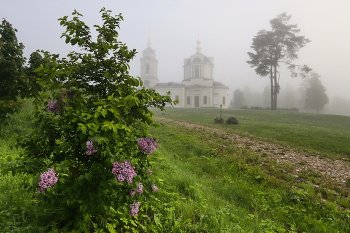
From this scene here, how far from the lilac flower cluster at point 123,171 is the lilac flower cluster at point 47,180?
680 millimetres

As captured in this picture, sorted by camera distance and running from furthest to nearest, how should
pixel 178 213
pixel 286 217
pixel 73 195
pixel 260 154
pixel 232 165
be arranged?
pixel 260 154, pixel 232 165, pixel 286 217, pixel 178 213, pixel 73 195

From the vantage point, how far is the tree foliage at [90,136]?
291 cm

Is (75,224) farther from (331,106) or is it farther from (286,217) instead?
(331,106)

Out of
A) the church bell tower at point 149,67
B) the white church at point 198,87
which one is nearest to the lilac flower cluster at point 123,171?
the white church at point 198,87

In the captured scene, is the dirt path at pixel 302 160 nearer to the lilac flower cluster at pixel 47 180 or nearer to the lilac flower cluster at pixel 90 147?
the lilac flower cluster at pixel 90 147

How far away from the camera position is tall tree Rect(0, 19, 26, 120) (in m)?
9.62

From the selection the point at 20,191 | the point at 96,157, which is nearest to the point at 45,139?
the point at 96,157

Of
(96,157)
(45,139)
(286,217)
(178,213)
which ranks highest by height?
(45,139)

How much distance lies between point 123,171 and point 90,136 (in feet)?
1.90

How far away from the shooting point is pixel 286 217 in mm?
5566

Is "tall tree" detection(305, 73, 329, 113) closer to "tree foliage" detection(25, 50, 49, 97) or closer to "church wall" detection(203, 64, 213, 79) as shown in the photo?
"church wall" detection(203, 64, 213, 79)

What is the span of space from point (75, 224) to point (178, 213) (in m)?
1.85

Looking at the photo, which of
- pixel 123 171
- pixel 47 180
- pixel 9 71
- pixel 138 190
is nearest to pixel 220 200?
pixel 138 190

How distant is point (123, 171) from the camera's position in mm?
2920
